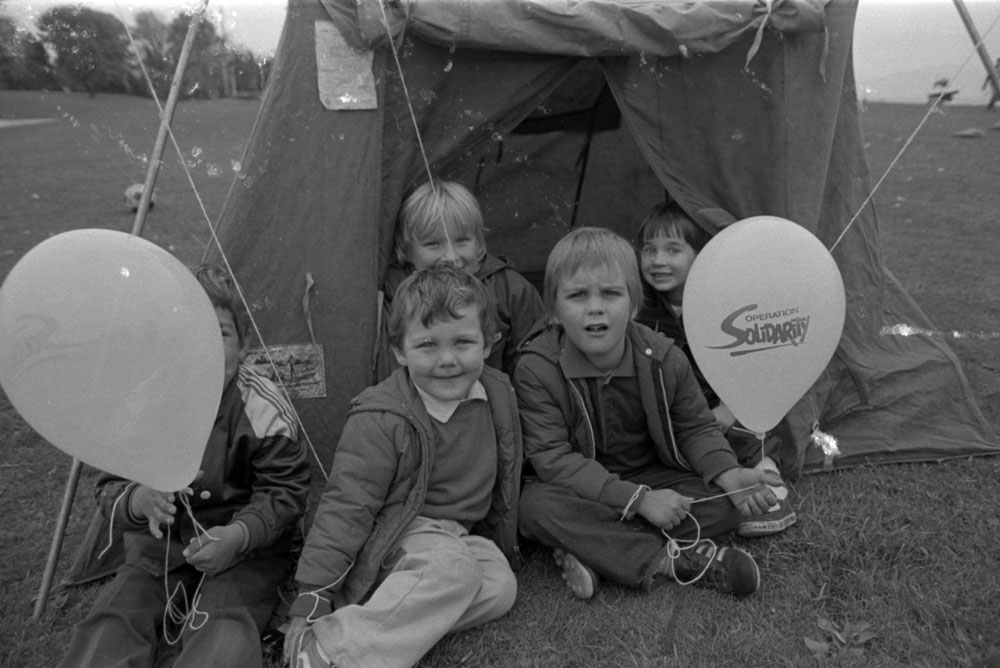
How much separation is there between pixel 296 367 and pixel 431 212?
2.44ft

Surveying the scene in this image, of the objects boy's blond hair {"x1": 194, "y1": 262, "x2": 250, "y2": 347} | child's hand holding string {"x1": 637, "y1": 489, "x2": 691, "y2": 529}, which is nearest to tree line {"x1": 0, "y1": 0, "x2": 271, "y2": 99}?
boy's blond hair {"x1": 194, "y1": 262, "x2": 250, "y2": 347}

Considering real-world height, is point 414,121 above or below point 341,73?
below

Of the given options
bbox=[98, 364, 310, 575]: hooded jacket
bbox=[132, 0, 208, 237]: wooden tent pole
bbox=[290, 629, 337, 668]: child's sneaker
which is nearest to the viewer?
bbox=[290, 629, 337, 668]: child's sneaker

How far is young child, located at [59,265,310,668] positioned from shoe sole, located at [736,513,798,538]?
1.45 metres

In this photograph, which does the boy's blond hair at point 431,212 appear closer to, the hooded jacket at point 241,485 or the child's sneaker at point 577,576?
the hooded jacket at point 241,485

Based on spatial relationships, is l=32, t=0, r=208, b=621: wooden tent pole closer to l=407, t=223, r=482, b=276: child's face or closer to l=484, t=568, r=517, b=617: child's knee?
l=407, t=223, r=482, b=276: child's face

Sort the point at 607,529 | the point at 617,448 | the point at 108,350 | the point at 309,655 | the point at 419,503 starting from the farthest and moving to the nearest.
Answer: the point at 617,448
the point at 607,529
the point at 419,503
the point at 309,655
the point at 108,350

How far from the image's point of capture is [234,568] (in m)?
2.32

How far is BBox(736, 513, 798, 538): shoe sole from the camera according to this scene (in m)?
2.70

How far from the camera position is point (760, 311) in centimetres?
234

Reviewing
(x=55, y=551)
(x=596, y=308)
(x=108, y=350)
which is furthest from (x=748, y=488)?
(x=55, y=551)

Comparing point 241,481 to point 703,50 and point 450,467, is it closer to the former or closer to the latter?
point 450,467

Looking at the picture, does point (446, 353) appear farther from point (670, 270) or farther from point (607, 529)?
point (670, 270)

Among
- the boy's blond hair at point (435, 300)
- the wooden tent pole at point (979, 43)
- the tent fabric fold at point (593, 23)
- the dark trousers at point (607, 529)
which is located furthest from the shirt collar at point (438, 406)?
the wooden tent pole at point (979, 43)
